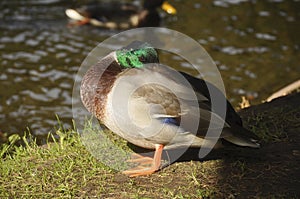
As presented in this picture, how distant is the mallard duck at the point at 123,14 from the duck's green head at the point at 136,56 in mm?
5275

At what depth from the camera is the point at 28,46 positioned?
804 cm

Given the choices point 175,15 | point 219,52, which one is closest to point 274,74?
point 219,52

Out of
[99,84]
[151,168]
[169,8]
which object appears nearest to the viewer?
[99,84]

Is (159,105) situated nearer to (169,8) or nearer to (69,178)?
(69,178)

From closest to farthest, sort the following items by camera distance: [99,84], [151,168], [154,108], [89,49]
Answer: [154,108] < [99,84] < [151,168] < [89,49]

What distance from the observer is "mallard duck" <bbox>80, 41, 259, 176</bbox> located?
3.62 m

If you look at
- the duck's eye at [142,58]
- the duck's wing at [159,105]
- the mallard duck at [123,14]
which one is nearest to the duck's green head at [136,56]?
the duck's eye at [142,58]

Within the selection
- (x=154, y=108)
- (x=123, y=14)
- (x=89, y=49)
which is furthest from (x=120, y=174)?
(x=123, y=14)

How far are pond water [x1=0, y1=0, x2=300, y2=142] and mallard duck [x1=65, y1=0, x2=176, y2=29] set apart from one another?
6.7 inches

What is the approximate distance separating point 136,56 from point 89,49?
14.0 feet

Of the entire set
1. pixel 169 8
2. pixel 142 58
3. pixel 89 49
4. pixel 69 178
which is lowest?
pixel 89 49

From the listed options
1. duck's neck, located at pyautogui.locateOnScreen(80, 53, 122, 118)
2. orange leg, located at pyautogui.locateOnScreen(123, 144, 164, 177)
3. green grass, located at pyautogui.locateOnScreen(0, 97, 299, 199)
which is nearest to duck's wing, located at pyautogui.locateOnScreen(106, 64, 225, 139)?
duck's neck, located at pyautogui.locateOnScreen(80, 53, 122, 118)

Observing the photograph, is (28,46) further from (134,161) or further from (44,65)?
(134,161)

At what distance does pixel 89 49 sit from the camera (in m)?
8.15
